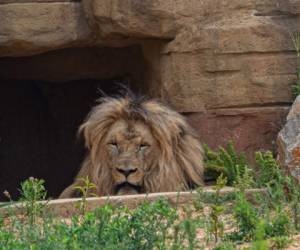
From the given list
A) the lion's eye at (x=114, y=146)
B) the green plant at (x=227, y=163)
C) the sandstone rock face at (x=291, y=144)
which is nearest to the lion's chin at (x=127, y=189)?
the lion's eye at (x=114, y=146)

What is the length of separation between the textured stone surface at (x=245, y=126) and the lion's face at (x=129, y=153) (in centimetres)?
56

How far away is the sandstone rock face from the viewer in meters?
7.41

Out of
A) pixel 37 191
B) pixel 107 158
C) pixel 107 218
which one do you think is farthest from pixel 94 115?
pixel 107 218

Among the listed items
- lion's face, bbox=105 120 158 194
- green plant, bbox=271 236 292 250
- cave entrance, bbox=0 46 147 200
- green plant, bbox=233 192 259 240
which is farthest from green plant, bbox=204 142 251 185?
cave entrance, bbox=0 46 147 200

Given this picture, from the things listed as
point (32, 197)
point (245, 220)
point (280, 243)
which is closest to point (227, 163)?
point (245, 220)

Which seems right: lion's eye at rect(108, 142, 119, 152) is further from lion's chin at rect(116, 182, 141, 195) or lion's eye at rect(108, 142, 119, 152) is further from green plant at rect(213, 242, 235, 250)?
green plant at rect(213, 242, 235, 250)

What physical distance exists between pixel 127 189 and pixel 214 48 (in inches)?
52.7

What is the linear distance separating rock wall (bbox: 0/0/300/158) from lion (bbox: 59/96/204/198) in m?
0.29

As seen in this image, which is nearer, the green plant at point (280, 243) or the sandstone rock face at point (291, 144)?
the green plant at point (280, 243)

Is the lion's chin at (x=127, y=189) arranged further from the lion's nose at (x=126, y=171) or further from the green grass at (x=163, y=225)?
the green grass at (x=163, y=225)

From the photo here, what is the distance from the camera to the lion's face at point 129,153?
8.36 metres

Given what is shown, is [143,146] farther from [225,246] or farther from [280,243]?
[225,246]

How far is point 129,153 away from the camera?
843cm

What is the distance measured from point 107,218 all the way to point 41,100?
23.6 ft
